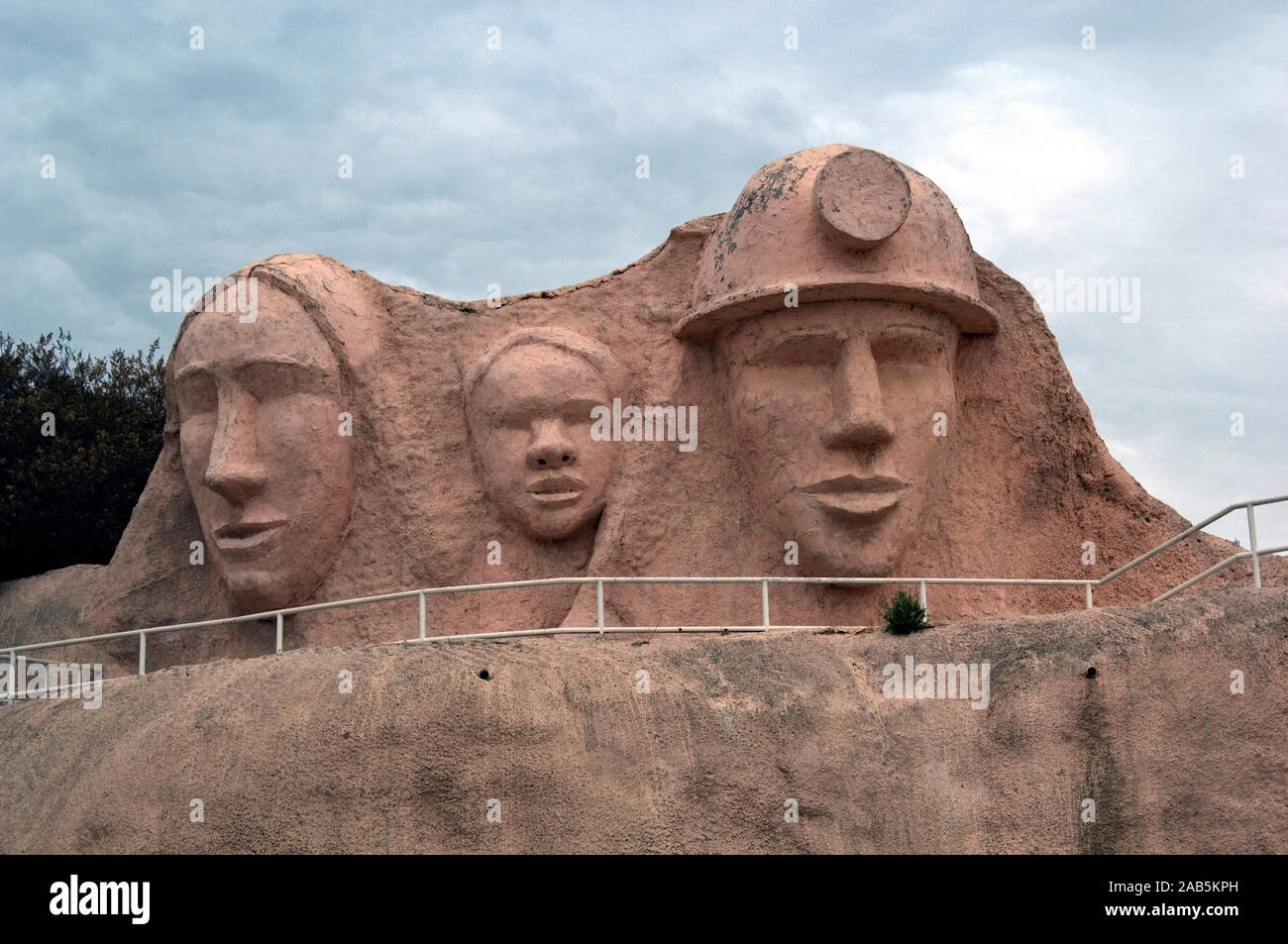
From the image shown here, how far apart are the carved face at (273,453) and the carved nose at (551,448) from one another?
162cm

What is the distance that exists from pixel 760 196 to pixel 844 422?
6.01 feet

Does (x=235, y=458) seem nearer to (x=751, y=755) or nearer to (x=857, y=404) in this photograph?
(x=857, y=404)

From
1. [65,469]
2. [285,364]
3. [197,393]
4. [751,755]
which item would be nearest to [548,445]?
[285,364]

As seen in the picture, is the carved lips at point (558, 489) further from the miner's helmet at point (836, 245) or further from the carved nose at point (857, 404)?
the carved nose at point (857, 404)

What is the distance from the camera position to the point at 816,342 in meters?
12.2

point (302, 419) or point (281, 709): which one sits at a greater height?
point (302, 419)

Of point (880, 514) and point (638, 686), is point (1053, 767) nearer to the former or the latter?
point (638, 686)

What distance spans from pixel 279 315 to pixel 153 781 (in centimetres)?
464

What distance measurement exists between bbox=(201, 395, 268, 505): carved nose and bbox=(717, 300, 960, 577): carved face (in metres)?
3.81

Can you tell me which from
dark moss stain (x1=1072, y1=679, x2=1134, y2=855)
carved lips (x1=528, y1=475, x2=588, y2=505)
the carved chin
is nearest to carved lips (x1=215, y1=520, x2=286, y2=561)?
the carved chin
